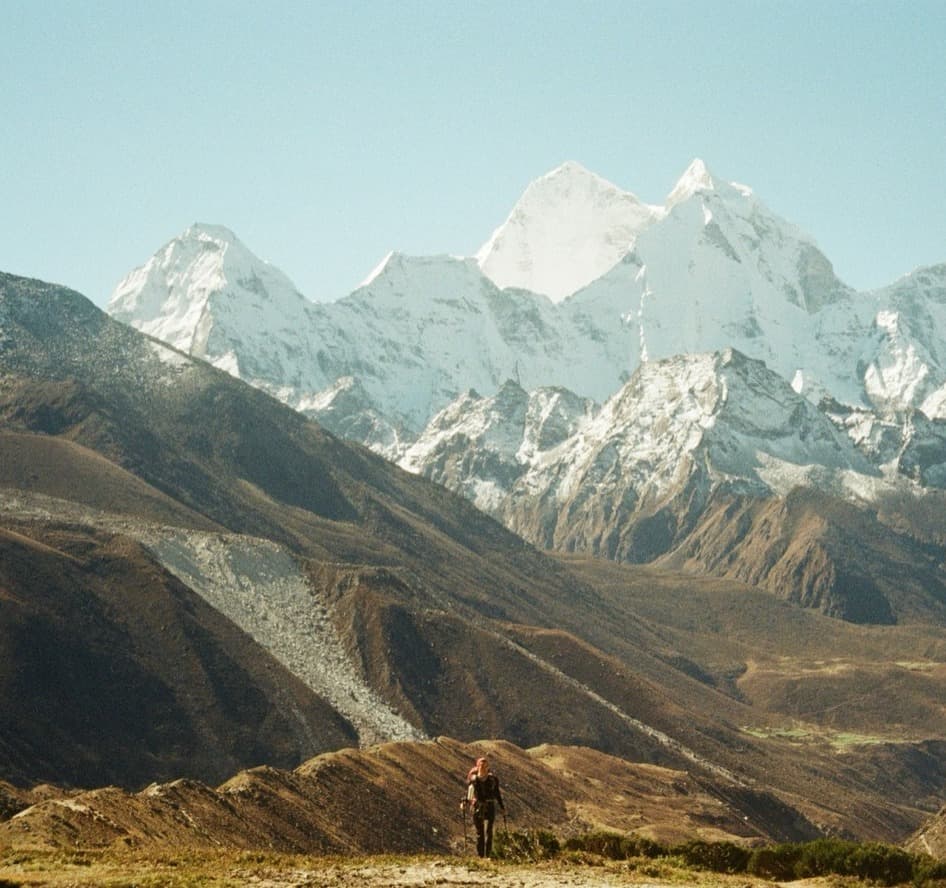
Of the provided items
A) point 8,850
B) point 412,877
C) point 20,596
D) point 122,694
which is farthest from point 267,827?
point 20,596

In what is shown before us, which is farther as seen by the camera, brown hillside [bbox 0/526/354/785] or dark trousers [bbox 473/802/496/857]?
brown hillside [bbox 0/526/354/785]

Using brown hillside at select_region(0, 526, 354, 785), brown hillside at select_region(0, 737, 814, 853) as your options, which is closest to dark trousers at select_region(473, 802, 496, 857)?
brown hillside at select_region(0, 737, 814, 853)

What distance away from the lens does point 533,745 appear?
162000mm

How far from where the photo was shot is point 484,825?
41750mm

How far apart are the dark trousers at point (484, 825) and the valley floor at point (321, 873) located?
2.96 ft

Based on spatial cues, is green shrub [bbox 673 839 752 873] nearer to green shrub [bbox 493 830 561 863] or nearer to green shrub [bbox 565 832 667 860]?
green shrub [bbox 565 832 667 860]

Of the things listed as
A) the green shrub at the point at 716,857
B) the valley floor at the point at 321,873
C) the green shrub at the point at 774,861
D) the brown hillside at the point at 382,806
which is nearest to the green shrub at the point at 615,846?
the green shrub at the point at 716,857

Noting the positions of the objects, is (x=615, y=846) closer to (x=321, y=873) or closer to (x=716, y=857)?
(x=716, y=857)

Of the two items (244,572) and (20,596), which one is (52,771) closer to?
(20,596)

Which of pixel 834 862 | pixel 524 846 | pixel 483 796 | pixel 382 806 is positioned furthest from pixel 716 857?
pixel 382 806

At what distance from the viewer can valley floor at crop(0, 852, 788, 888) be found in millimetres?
36344

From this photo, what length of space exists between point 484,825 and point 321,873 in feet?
18.3

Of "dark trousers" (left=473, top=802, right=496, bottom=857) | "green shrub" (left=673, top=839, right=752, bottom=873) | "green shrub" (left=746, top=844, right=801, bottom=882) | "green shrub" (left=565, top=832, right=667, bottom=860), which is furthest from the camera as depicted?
"green shrub" (left=565, top=832, right=667, bottom=860)

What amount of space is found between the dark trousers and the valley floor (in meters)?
0.90
